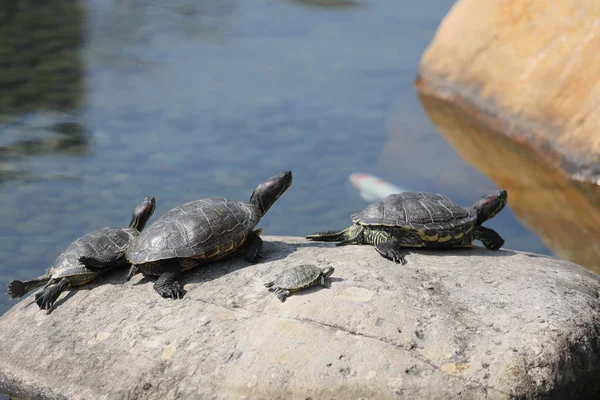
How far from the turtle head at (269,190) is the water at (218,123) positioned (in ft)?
7.87

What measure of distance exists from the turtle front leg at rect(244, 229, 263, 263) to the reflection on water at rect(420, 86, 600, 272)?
378 cm

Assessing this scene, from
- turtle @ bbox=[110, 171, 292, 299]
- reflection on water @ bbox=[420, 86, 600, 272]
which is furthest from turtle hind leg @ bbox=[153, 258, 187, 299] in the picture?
reflection on water @ bbox=[420, 86, 600, 272]

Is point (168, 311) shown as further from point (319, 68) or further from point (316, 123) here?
point (319, 68)

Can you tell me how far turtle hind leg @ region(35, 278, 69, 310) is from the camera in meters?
5.66

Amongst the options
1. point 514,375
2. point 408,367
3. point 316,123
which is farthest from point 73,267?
point 316,123

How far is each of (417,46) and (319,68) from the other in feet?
6.93

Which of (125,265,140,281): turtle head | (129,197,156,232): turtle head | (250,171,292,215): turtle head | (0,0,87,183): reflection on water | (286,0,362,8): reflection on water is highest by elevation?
(250,171,292,215): turtle head

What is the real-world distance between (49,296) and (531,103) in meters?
7.13

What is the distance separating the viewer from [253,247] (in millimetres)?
5676

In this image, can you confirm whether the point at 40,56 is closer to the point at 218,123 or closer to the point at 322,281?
the point at 218,123

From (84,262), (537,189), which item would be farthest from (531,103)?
(84,262)

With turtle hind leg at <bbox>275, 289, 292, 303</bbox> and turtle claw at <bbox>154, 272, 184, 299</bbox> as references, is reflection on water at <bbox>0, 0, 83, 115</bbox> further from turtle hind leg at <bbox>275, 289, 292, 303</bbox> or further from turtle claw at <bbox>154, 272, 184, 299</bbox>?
turtle hind leg at <bbox>275, 289, 292, 303</bbox>

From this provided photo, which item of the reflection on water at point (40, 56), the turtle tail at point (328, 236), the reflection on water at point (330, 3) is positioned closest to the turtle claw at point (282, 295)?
the turtle tail at point (328, 236)

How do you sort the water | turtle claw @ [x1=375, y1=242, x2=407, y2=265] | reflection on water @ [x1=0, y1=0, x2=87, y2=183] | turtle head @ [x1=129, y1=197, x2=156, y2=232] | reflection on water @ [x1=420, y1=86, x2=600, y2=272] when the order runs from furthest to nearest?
reflection on water @ [x1=0, y1=0, x2=87, y2=183], the water, reflection on water @ [x1=420, y1=86, x2=600, y2=272], turtle head @ [x1=129, y1=197, x2=156, y2=232], turtle claw @ [x1=375, y1=242, x2=407, y2=265]
